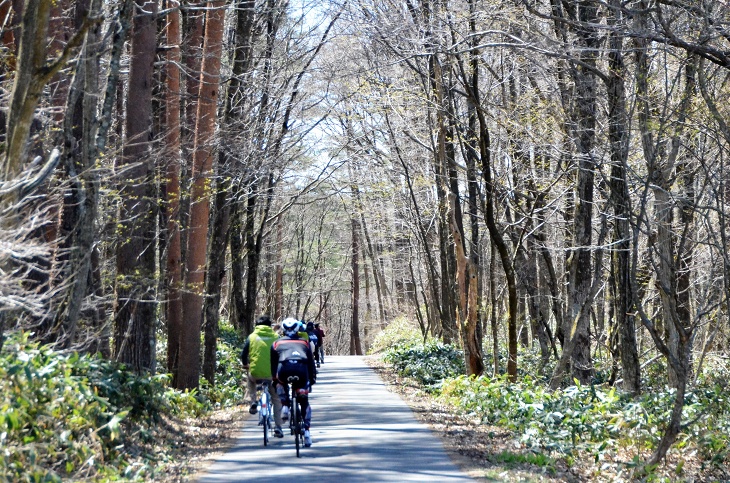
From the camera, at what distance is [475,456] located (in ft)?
36.8

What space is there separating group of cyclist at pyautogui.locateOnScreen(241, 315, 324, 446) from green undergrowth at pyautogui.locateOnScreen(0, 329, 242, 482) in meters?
1.54

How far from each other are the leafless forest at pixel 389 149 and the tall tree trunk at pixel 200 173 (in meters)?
0.05

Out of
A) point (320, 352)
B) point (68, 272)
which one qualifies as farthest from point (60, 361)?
point (320, 352)

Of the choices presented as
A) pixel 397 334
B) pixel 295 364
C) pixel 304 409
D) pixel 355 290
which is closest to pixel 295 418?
pixel 304 409

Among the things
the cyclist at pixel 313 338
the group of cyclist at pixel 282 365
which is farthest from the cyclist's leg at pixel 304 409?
the cyclist at pixel 313 338

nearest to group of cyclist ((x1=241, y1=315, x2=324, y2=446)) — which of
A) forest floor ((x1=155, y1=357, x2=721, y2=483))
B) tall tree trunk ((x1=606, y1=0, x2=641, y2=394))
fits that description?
forest floor ((x1=155, y1=357, x2=721, y2=483))

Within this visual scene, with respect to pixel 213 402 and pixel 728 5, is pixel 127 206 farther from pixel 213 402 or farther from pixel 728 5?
pixel 728 5

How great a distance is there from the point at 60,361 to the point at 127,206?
5.54m

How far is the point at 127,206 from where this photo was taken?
15.1m

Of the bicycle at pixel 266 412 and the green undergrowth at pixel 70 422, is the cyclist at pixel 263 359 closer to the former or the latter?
the bicycle at pixel 266 412

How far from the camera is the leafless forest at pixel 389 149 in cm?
1039

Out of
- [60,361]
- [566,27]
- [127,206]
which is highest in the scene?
[566,27]

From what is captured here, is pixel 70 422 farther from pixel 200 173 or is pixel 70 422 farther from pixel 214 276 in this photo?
pixel 214 276

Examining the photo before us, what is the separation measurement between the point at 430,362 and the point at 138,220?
13858 mm
